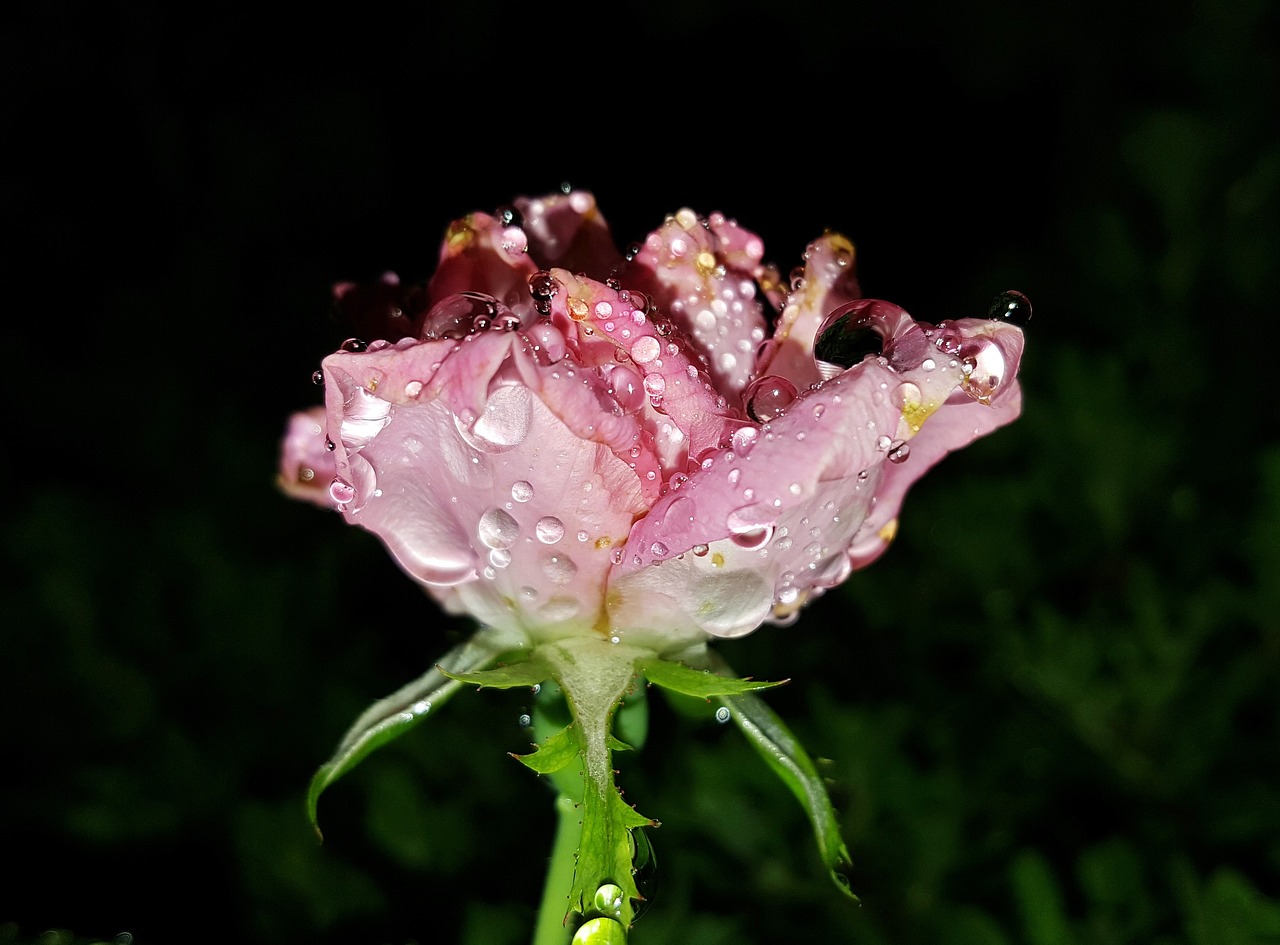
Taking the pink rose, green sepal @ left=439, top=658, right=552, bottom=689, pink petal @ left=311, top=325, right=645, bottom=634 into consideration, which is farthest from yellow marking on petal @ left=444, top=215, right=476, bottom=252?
green sepal @ left=439, top=658, right=552, bottom=689

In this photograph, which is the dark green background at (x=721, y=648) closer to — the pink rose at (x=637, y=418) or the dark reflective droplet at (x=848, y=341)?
the pink rose at (x=637, y=418)

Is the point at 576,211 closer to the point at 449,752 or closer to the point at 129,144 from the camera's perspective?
the point at 449,752

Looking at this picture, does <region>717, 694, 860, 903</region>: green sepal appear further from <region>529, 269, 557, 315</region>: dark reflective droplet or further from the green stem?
<region>529, 269, 557, 315</region>: dark reflective droplet

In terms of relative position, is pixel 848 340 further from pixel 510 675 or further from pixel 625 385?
pixel 510 675

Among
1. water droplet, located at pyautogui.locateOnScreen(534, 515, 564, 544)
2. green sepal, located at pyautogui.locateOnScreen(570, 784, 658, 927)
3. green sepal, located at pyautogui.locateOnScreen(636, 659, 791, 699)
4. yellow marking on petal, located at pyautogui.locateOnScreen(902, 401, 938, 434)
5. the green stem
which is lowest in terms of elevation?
the green stem

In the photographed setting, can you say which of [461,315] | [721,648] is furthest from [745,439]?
[721,648]
